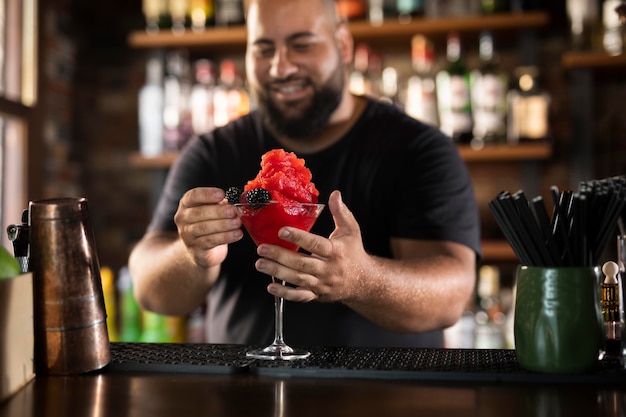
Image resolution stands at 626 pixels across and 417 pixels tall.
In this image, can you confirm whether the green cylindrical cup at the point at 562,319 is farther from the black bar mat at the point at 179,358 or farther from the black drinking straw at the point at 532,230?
the black bar mat at the point at 179,358

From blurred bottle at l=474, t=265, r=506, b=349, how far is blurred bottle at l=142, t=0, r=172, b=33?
153cm

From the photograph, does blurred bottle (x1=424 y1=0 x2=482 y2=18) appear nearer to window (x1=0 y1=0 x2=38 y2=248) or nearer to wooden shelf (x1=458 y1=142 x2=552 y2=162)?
wooden shelf (x1=458 y1=142 x2=552 y2=162)

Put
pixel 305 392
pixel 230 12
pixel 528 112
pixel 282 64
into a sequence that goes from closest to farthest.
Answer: pixel 305 392
pixel 282 64
pixel 528 112
pixel 230 12

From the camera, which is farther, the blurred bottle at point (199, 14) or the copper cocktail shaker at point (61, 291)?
the blurred bottle at point (199, 14)

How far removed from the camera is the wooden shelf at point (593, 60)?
8.64ft

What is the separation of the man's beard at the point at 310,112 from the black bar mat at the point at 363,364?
79 centimetres

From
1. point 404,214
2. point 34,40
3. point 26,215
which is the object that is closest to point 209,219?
point 26,215

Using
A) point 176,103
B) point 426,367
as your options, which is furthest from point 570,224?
point 176,103

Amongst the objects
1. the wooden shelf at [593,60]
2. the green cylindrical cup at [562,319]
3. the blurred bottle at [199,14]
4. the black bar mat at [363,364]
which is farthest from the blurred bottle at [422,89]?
the green cylindrical cup at [562,319]

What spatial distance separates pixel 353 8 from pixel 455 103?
52 cm

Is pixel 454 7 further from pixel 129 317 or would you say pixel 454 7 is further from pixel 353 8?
pixel 129 317

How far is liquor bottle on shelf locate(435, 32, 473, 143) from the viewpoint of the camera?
2.77m

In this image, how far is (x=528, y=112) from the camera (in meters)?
2.75

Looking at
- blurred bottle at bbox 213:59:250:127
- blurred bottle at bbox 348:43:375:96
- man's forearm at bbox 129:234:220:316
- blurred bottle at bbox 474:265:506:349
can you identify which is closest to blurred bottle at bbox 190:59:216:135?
blurred bottle at bbox 213:59:250:127
